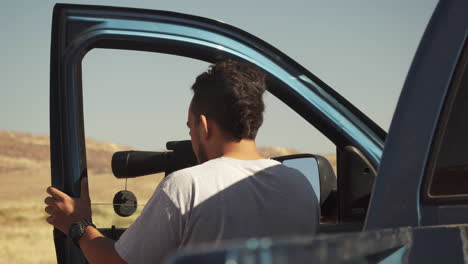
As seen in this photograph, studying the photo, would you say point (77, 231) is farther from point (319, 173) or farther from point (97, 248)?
point (319, 173)

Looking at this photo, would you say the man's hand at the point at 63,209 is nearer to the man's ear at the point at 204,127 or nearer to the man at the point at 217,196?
the man at the point at 217,196

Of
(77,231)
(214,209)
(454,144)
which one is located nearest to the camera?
(454,144)

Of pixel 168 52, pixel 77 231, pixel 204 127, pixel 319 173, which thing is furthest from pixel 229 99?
pixel 77 231

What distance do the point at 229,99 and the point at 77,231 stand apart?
2.27ft

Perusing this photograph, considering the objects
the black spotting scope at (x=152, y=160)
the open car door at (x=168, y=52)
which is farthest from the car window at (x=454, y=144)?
the black spotting scope at (x=152, y=160)

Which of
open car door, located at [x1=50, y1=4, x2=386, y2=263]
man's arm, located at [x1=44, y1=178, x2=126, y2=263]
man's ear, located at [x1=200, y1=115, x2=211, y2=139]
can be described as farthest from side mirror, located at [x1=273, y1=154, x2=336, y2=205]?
man's arm, located at [x1=44, y1=178, x2=126, y2=263]

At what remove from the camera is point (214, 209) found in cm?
300

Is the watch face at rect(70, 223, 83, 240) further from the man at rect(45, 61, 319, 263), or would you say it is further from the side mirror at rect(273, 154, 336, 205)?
the side mirror at rect(273, 154, 336, 205)

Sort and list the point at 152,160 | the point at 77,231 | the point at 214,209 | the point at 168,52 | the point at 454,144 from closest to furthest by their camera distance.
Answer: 1. the point at 454,144
2. the point at 214,209
3. the point at 77,231
4. the point at 168,52
5. the point at 152,160

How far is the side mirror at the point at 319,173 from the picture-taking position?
11.7 ft

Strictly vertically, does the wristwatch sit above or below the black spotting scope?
below

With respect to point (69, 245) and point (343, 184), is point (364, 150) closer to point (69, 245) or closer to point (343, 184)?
point (343, 184)

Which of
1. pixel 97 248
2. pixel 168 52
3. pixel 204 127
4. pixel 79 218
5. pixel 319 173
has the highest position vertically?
pixel 168 52

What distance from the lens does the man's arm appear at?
10.1 ft
